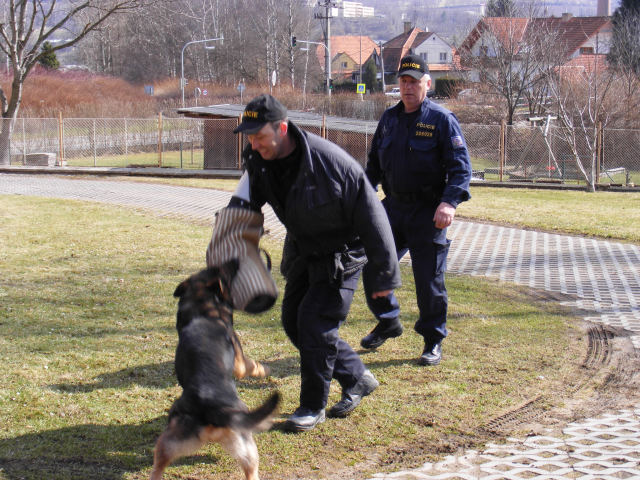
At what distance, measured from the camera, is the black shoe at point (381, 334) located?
4.56 metres

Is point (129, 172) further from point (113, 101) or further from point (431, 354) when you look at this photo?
point (431, 354)

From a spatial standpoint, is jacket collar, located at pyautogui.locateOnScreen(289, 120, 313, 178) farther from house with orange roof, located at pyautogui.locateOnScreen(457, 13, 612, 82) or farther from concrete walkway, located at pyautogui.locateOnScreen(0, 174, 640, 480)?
house with orange roof, located at pyautogui.locateOnScreen(457, 13, 612, 82)

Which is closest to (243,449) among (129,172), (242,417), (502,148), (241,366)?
(242,417)

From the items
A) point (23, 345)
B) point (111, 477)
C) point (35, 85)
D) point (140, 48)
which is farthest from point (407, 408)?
point (140, 48)

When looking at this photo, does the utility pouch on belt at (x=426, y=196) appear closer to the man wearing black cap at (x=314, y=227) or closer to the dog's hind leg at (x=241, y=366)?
the man wearing black cap at (x=314, y=227)

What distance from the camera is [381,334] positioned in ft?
15.1

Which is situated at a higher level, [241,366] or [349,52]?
[349,52]

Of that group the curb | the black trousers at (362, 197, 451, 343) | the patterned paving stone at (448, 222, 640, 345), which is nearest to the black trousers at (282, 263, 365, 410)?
the black trousers at (362, 197, 451, 343)

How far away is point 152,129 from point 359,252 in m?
23.4

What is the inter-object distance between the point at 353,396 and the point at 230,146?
19730mm

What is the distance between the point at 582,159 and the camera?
814 inches

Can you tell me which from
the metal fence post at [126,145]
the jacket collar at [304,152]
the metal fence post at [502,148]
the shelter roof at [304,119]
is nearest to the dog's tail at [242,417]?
the jacket collar at [304,152]

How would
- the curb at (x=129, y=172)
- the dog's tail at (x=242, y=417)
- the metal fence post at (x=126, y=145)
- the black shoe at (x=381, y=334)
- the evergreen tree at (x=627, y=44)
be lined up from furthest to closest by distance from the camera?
the evergreen tree at (x=627, y=44) → the metal fence post at (x=126, y=145) → the curb at (x=129, y=172) → the black shoe at (x=381, y=334) → the dog's tail at (x=242, y=417)

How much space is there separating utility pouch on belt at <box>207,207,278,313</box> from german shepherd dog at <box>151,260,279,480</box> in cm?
18
